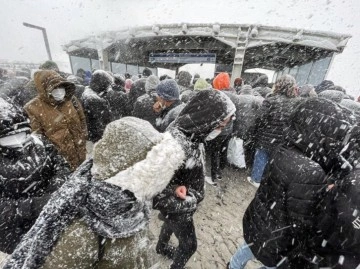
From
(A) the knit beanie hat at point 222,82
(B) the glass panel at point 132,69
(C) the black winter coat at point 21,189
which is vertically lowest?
(B) the glass panel at point 132,69

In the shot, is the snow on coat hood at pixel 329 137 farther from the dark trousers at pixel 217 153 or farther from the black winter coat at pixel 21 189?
the dark trousers at pixel 217 153

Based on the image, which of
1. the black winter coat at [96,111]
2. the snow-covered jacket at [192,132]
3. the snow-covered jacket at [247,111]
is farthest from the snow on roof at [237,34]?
the snow-covered jacket at [192,132]

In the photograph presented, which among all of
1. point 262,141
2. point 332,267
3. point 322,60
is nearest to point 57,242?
point 332,267

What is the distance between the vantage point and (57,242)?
1.10m

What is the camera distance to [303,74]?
42.9ft

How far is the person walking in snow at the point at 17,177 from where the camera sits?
56.7 inches

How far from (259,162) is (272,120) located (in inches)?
37.2

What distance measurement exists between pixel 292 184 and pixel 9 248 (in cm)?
201

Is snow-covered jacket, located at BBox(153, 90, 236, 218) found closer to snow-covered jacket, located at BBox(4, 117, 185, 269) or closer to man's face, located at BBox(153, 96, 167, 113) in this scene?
snow-covered jacket, located at BBox(4, 117, 185, 269)

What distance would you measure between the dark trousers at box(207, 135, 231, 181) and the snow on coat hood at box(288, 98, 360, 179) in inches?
97.7

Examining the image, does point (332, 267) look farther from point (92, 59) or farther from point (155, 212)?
point (92, 59)

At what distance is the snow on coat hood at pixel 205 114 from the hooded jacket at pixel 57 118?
170 cm

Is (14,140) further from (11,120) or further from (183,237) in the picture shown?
(183,237)

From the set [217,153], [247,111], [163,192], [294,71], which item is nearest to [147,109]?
[217,153]
